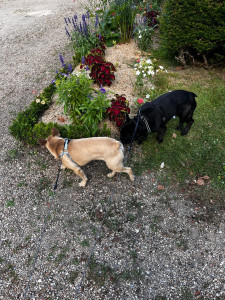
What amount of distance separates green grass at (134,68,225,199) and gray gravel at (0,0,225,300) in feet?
→ 1.24

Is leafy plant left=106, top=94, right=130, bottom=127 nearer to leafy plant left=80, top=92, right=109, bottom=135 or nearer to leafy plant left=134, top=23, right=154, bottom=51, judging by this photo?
leafy plant left=80, top=92, right=109, bottom=135

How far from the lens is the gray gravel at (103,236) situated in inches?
130

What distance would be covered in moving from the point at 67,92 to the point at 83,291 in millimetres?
3959

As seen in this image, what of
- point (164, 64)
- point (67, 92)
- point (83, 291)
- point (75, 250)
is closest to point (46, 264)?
point (75, 250)

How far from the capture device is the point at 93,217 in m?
4.04

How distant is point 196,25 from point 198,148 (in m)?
3.85

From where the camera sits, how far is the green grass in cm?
461

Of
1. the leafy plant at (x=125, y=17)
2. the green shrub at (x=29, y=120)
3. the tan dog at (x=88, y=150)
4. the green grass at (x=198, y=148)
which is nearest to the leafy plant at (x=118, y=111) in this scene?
the green grass at (x=198, y=148)

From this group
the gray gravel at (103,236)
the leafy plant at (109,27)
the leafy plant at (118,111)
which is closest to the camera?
the gray gravel at (103,236)

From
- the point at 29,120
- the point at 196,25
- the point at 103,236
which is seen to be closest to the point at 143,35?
the point at 196,25

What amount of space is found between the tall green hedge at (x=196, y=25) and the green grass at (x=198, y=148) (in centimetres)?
140

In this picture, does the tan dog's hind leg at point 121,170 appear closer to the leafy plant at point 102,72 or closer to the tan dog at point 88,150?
the tan dog at point 88,150

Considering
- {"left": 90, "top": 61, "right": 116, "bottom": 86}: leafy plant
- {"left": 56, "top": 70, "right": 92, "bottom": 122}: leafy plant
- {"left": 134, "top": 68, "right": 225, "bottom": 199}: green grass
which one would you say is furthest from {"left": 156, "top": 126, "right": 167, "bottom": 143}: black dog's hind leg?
{"left": 90, "top": 61, "right": 116, "bottom": 86}: leafy plant

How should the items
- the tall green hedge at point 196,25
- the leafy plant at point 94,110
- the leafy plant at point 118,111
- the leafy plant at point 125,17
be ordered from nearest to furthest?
the leafy plant at point 94,110
the leafy plant at point 118,111
the tall green hedge at point 196,25
the leafy plant at point 125,17
